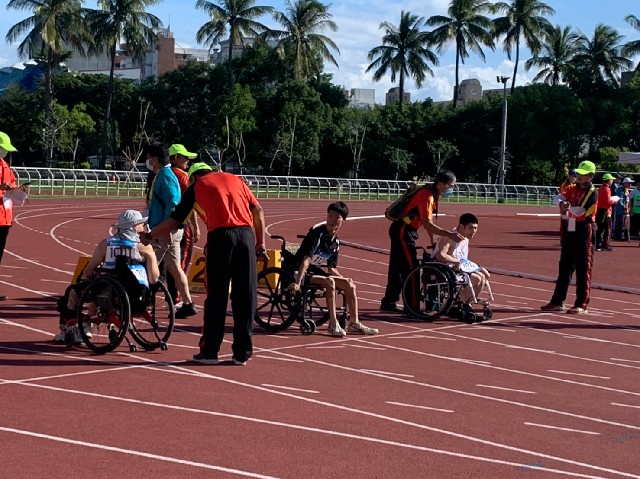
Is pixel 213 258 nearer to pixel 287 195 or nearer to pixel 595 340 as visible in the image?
pixel 595 340

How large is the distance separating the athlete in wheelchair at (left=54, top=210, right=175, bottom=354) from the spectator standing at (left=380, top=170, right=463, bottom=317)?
3.70 m

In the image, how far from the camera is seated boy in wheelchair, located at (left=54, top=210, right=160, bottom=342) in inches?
359

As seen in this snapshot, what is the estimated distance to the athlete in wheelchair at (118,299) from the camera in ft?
29.5

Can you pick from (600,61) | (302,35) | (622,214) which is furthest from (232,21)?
(622,214)

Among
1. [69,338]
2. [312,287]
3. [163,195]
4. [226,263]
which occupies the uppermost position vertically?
[163,195]

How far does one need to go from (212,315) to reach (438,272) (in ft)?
13.3

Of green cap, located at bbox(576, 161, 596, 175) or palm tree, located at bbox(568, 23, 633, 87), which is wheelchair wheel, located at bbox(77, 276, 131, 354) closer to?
green cap, located at bbox(576, 161, 596, 175)

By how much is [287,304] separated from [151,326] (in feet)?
5.93

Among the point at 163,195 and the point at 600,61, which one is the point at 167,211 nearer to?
the point at 163,195

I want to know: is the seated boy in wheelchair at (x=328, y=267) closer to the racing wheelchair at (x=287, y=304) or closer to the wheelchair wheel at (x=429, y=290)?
the racing wheelchair at (x=287, y=304)

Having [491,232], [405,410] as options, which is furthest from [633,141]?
[405,410]

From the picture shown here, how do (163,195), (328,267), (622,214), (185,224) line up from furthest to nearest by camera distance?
(622,214) < (185,224) < (163,195) < (328,267)

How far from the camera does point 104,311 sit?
902 centimetres

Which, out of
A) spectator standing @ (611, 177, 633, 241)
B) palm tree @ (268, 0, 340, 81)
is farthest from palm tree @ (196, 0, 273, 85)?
spectator standing @ (611, 177, 633, 241)
